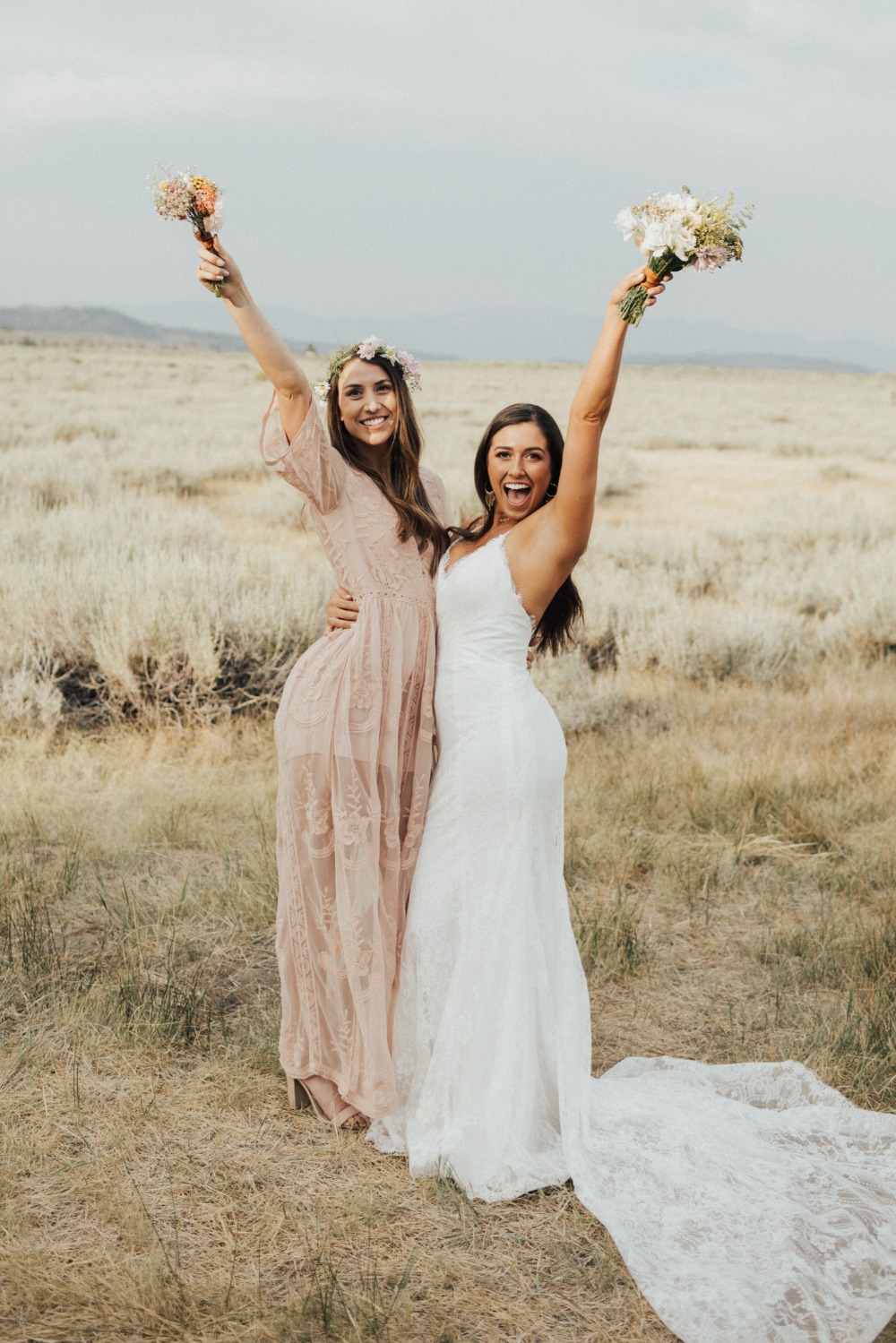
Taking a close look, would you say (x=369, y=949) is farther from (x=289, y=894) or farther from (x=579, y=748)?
(x=579, y=748)

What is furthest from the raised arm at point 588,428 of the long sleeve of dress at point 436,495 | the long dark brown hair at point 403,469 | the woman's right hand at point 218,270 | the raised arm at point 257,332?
the woman's right hand at point 218,270

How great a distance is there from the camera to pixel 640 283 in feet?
9.94

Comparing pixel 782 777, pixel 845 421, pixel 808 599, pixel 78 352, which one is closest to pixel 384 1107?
pixel 782 777

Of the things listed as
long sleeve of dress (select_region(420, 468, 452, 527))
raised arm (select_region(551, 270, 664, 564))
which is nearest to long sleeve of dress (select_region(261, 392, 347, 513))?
long sleeve of dress (select_region(420, 468, 452, 527))

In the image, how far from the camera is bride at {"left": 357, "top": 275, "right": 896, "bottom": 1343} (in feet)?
10.3

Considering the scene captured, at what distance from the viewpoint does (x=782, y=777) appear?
6.42m

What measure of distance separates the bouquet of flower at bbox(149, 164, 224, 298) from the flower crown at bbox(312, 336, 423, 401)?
2.23 feet

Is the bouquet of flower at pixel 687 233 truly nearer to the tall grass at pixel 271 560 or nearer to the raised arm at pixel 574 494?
the raised arm at pixel 574 494

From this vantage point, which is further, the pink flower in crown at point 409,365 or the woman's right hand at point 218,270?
the pink flower in crown at point 409,365

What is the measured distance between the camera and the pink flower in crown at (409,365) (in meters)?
3.87

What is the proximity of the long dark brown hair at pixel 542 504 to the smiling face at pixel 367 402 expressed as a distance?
0.32 meters

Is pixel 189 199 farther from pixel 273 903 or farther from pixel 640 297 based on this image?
pixel 273 903

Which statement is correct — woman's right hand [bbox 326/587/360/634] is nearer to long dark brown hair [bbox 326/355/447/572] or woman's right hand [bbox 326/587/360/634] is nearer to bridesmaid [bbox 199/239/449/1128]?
bridesmaid [bbox 199/239/449/1128]

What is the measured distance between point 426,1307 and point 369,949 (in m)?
0.97
